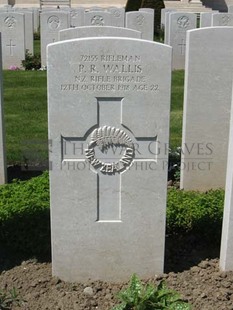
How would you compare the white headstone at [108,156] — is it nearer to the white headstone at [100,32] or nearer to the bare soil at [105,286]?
the bare soil at [105,286]

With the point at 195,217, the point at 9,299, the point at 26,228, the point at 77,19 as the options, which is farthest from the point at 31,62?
the point at 9,299

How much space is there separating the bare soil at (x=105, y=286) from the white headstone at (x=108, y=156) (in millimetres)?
112

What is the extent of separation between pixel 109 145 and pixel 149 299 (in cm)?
101

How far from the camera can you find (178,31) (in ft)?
44.1

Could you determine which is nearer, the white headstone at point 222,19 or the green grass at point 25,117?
the green grass at point 25,117

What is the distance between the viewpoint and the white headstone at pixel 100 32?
5.65 meters

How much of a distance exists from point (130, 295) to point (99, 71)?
1398 millimetres

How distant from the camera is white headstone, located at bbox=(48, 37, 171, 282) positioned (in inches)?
139

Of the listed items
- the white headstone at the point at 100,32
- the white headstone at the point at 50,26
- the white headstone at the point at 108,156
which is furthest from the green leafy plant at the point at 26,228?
the white headstone at the point at 50,26

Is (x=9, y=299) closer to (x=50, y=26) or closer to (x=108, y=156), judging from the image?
(x=108, y=156)

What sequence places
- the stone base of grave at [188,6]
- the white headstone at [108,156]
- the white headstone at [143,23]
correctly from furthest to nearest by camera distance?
the stone base of grave at [188,6] → the white headstone at [143,23] → the white headstone at [108,156]

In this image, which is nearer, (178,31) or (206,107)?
(206,107)

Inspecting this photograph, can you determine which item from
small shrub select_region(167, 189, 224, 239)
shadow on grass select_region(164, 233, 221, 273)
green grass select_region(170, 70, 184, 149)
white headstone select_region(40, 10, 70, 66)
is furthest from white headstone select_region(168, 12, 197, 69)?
shadow on grass select_region(164, 233, 221, 273)

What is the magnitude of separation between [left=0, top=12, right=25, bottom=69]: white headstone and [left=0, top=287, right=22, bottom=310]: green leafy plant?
10.2m
